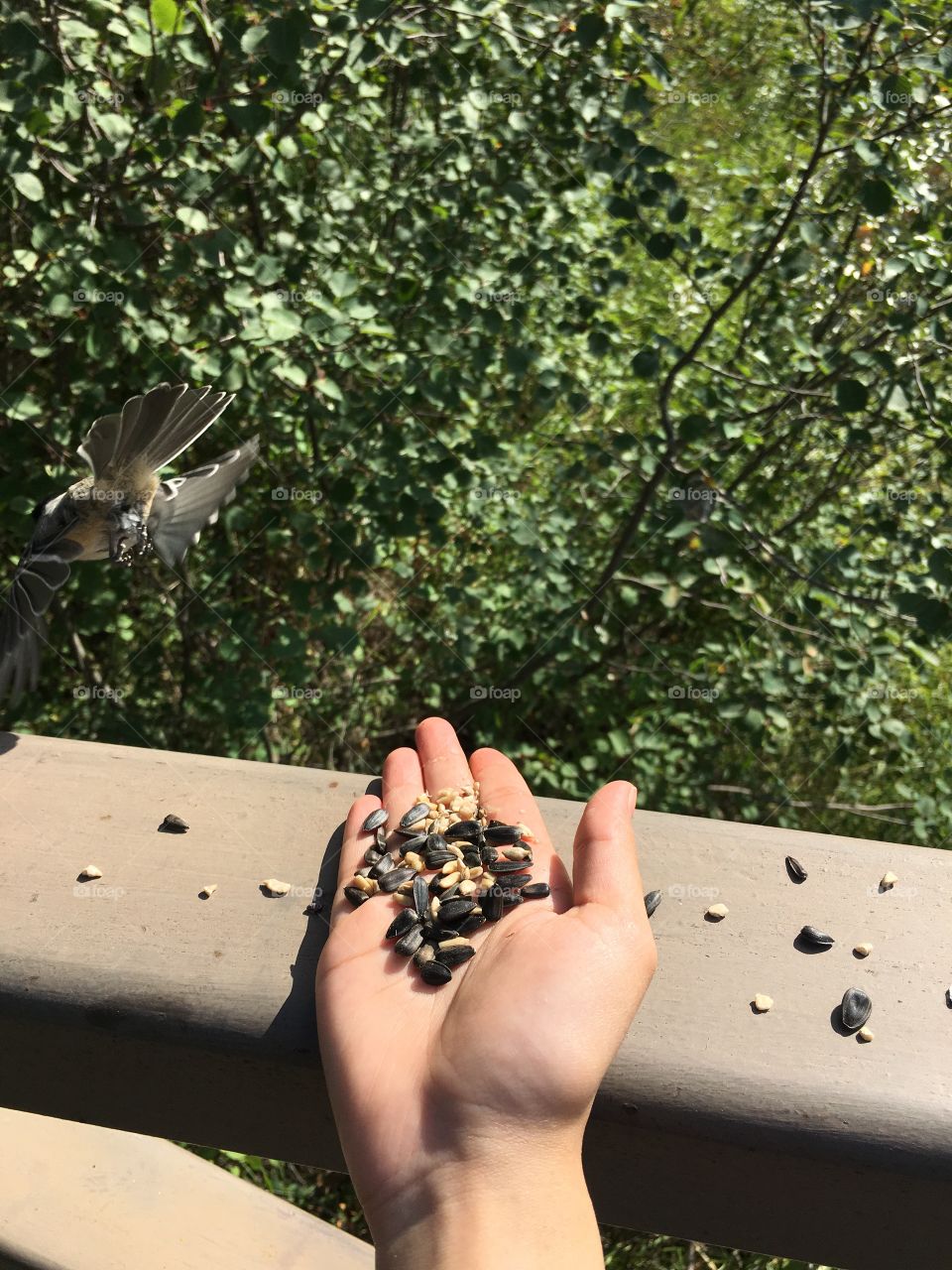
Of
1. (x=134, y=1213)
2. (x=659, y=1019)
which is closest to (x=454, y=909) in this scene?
(x=659, y=1019)

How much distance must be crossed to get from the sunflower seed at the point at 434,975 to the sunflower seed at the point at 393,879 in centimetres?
10

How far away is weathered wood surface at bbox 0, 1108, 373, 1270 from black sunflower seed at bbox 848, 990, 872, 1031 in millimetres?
893

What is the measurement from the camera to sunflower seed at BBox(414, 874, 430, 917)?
1.20 m

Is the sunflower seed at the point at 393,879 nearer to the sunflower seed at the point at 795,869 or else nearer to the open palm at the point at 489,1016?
the open palm at the point at 489,1016

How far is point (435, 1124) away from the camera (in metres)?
0.99

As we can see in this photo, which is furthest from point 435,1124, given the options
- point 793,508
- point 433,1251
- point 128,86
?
point 793,508

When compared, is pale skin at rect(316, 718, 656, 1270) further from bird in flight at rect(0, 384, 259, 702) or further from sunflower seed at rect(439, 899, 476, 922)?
bird in flight at rect(0, 384, 259, 702)

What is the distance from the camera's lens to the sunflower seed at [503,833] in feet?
4.18

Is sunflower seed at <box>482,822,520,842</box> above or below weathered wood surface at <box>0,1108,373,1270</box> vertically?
above

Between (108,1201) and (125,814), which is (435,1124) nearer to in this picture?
(125,814)

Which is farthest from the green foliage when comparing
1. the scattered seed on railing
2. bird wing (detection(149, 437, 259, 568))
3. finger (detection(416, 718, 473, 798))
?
the scattered seed on railing

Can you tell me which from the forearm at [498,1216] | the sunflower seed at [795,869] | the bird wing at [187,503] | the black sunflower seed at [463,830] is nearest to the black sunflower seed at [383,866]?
the black sunflower seed at [463,830]

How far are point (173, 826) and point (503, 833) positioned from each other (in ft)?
1.41

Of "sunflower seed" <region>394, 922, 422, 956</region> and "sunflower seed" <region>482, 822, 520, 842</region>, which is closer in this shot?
"sunflower seed" <region>394, 922, 422, 956</region>
